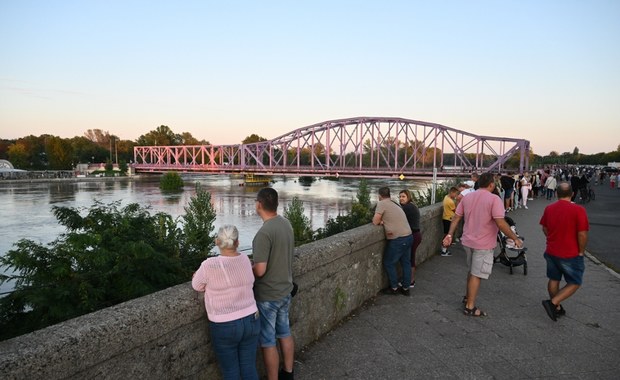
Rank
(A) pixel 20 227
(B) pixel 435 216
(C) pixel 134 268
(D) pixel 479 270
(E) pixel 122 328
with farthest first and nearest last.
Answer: (A) pixel 20 227
(B) pixel 435 216
(D) pixel 479 270
(C) pixel 134 268
(E) pixel 122 328

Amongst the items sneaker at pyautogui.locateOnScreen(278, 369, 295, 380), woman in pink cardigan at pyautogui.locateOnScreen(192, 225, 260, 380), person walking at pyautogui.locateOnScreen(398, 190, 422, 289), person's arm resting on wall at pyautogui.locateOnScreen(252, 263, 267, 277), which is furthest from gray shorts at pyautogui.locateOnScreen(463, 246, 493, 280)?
woman in pink cardigan at pyautogui.locateOnScreen(192, 225, 260, 380)

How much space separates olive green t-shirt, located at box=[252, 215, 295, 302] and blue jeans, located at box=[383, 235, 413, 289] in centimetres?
250

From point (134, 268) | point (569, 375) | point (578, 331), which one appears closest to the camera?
point (569, 375)

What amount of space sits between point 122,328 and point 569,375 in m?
3.67

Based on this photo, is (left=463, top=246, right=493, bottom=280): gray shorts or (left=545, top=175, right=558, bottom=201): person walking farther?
(left=545, top=175, right=558, bottom=201): person walking

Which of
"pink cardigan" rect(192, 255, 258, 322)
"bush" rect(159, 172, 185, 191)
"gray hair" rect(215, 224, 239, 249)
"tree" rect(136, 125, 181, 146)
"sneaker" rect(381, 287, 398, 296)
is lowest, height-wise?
"bush" rect(159, 172, 185, 191)

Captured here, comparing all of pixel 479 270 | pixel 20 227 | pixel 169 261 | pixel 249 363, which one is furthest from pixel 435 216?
pixel 20 227

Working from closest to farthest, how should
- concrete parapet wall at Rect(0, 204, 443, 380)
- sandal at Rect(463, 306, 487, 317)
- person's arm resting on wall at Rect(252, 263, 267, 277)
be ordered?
concrete parapet wall at Rect(0, 204, 443, 380) → person's arm resting on wall at Rect(252, 263, 267, 277) → sandal at Rect(463, 306, 487, 317)

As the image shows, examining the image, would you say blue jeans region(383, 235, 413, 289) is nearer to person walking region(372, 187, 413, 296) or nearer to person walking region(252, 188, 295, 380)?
person walking region(372, 187, 413, 296)

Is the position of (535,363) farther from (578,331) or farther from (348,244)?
(348,244)

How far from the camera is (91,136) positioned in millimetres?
146750

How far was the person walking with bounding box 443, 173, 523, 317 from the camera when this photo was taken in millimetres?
4676

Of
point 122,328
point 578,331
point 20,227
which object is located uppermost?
point 122,328

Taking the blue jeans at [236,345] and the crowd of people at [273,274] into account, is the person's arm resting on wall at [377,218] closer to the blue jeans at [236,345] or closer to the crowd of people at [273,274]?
the crowd of people at [273,274]
